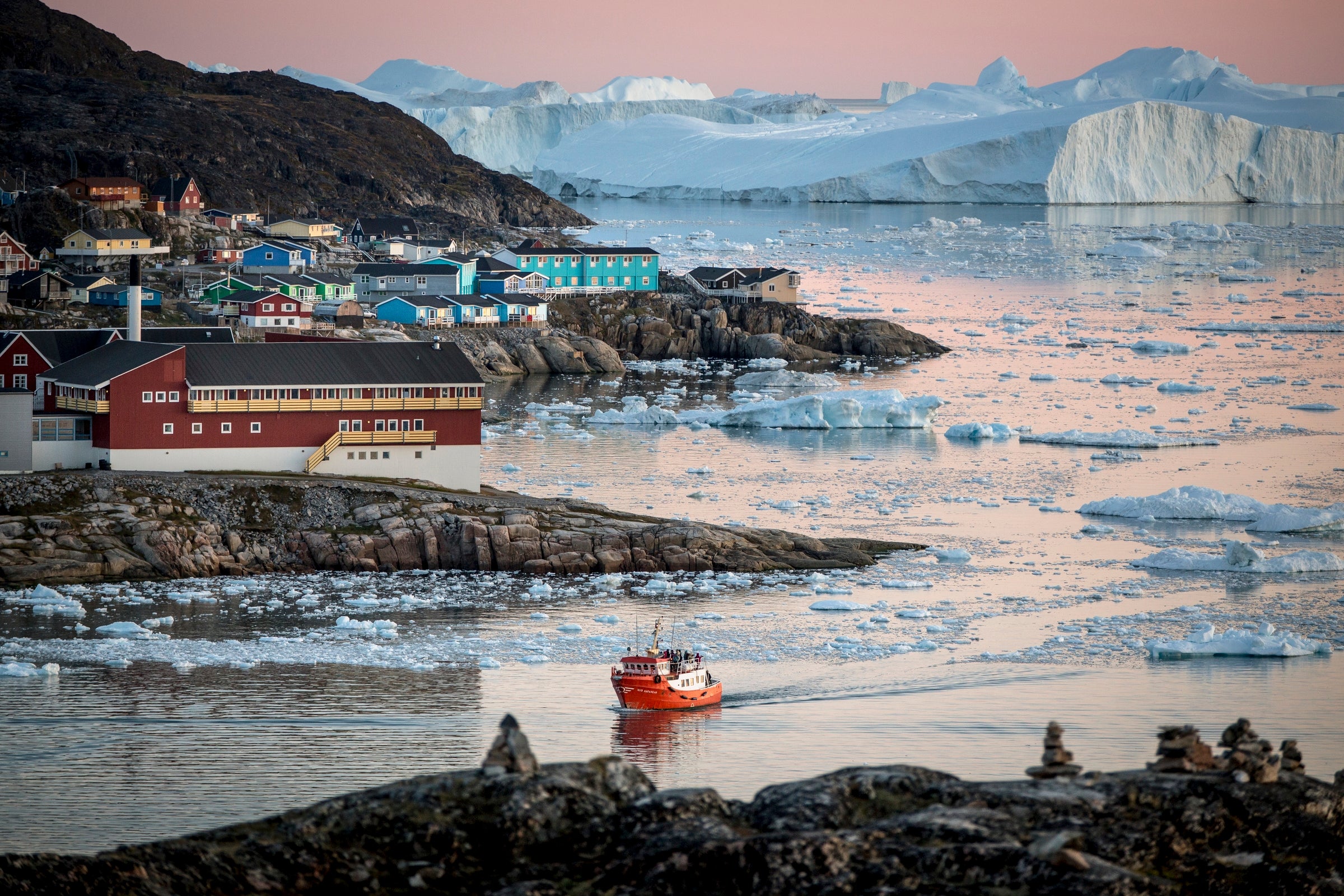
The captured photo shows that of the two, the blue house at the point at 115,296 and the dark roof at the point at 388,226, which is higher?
the dark roof at the point at 388,226

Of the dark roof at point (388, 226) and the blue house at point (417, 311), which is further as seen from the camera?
the dark roof at point (388, 226)

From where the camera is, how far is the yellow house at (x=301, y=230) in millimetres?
Result: 82062

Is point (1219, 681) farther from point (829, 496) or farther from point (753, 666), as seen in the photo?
point (829, 496)

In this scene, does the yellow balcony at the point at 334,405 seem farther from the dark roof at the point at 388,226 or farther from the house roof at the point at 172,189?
the dark roof at the point at 388,226

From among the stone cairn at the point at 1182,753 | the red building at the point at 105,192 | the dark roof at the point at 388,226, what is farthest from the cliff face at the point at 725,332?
the stone cairn at the point at 1182,753

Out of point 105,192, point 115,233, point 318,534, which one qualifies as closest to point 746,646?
point 318,534

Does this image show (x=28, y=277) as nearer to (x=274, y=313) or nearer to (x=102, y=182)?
(x=274, y=313)

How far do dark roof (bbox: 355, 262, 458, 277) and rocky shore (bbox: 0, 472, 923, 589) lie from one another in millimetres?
36091

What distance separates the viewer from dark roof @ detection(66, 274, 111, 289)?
57781 millimetres

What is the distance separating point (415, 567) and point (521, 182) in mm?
93416

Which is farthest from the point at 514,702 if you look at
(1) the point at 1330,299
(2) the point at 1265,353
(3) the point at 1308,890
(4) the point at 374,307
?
(1) the point at 1330,299

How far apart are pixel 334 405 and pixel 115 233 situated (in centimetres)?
3799

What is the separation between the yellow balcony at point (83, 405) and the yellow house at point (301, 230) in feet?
162

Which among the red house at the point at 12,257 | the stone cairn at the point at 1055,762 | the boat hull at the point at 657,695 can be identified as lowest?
the boat hull at the point at 657,695
